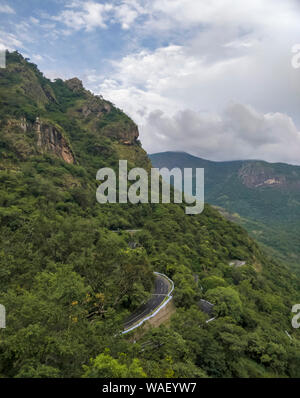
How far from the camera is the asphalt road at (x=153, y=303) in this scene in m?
28.3

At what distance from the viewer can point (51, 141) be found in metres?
72.3

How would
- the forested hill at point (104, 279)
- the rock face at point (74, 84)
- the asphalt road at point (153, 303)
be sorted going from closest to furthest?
the forested hill at point (104, 279) → the asphalt road at point (153, 303) → the rock face at point (74, 84)

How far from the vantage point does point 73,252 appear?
2930cm

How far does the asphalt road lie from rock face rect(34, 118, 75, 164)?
49147 millimetres

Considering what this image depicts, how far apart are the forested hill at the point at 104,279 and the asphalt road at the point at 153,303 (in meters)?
1.11

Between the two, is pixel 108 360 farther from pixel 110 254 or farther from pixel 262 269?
pixel 262 269

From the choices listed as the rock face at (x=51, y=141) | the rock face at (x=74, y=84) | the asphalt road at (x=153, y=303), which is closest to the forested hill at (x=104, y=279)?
the rock face at (x=51, y=141)

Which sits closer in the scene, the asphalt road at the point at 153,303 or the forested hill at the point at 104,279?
the forested hill at the point at 104,279

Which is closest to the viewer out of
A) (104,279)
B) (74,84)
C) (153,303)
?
(104,279)

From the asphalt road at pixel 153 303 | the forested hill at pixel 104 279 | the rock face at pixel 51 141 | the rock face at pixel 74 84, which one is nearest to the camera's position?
the forested hill at pixel 104 279

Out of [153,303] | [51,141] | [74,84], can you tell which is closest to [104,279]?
[153,303]

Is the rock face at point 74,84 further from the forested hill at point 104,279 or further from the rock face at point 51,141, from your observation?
the rock face at point 51,141

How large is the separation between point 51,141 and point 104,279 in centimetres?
5753

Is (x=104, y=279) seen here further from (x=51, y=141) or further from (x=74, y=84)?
(x=74, y=84)
